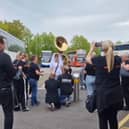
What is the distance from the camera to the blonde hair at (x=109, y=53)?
652 centimetres

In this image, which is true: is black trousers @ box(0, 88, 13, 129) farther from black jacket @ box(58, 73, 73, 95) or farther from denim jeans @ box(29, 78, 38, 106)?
denim jeans @ box(29, 78, 38, 106)

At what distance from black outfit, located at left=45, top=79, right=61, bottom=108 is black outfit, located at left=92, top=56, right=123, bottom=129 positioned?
6.40 m

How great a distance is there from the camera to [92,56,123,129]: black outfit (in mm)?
6586

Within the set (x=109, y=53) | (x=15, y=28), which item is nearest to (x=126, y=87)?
(x=109, y=53)

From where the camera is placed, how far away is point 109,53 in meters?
6.53

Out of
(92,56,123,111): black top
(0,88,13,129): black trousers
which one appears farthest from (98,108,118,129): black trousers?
(0,88,13,129): black trousers

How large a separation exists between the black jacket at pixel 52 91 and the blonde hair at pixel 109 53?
6.64 m

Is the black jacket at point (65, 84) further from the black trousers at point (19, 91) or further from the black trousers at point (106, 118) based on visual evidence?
the black trousers at point (106, 118)

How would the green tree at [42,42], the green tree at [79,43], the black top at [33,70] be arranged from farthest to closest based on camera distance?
the green tree at [79,43] → the green tree at [42,42] → the black top at [33,70]

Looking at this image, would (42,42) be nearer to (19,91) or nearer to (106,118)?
(19,91)

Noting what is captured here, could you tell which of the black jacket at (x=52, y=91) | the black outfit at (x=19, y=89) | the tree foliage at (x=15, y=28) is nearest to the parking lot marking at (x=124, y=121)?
the black jacket at (x=52, y=91)

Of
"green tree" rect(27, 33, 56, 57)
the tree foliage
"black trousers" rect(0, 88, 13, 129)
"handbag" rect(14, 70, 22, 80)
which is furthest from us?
"green tree" rect(27, 33, 56, 57)

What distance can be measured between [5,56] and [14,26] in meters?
79.0

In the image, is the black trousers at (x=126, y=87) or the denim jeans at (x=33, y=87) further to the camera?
the denim jeans at (x=33, y=87)
